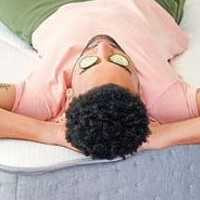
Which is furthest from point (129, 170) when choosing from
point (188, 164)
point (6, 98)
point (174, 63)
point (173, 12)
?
point (173, 12)

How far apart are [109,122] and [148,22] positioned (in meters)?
0.51

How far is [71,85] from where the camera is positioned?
1.23 metres

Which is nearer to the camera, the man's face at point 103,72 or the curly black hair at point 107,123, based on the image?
the curly black hair at point 107,123

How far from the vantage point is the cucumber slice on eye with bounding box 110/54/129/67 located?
1159 millimetres

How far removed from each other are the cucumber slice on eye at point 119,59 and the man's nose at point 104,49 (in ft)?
0.05

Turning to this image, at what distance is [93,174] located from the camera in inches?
40.9

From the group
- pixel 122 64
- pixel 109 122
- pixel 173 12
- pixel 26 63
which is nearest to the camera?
pixel 109 122

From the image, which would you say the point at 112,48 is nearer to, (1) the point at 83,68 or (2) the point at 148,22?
(1) the point at 83,68

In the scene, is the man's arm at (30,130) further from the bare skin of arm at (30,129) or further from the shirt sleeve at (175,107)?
the shirt sleeve at (175,107)

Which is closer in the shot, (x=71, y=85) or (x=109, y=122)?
(x=109, y=122)

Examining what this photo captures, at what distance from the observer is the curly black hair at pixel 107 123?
0.99 meters

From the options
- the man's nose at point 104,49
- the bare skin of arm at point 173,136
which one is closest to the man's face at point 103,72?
the man's nose at point 104,49

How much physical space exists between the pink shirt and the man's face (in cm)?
6

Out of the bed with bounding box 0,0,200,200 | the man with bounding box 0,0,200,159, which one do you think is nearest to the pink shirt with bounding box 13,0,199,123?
the man with bounding box 0,0,200,159
